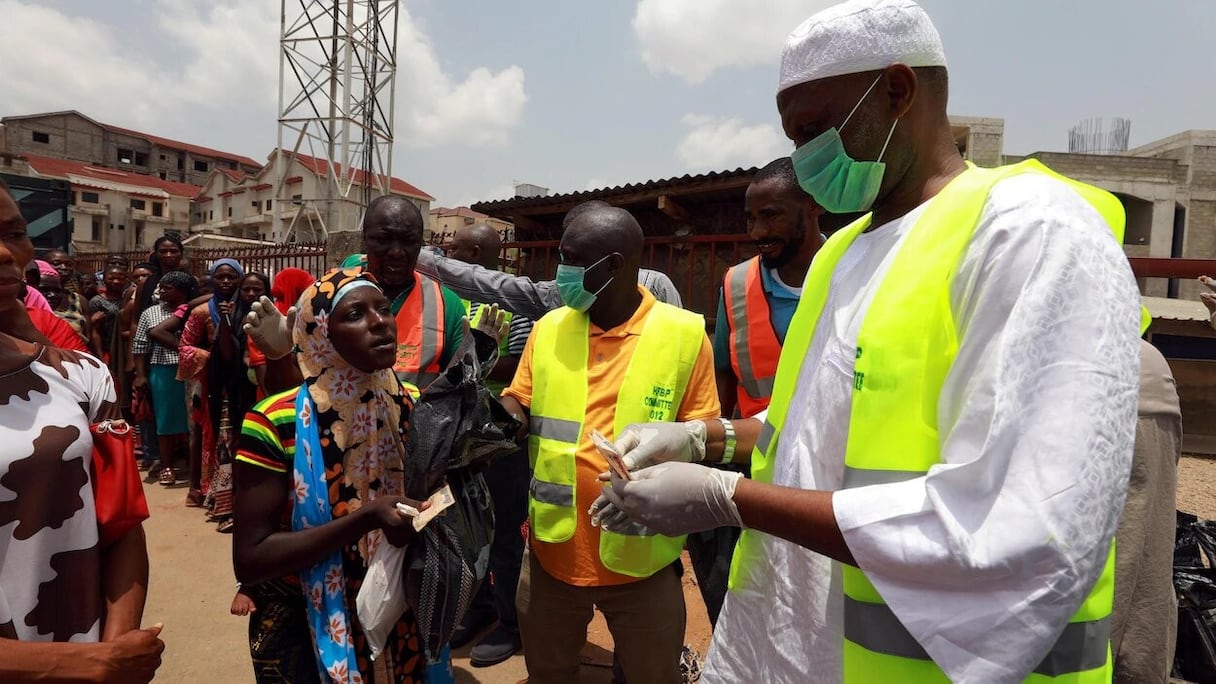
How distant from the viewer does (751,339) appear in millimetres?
2801

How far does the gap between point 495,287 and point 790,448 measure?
2.65 metres

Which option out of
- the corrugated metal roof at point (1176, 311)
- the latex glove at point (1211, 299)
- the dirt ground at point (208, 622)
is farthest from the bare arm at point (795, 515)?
the corrugated metal roof at point (1176, 311)

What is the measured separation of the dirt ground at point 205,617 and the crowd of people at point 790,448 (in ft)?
3.85

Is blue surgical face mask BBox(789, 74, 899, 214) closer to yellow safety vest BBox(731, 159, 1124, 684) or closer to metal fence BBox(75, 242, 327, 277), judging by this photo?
yellow safety vest BBox(731, 159, 1124, 684)

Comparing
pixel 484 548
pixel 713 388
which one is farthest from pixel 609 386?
pixel 484 548

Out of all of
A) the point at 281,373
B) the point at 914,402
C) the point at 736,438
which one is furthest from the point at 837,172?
the point at 281,373

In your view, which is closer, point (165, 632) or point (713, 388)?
point (713, 388)

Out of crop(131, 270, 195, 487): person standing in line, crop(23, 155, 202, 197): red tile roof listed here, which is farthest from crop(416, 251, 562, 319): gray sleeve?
crop(23, 155, 202, 197): red tile roof

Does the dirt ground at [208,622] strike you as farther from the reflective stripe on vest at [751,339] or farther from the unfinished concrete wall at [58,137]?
the unfinished concrete wall at [58,137]

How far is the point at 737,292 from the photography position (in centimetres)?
290

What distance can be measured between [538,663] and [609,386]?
41.9 inches

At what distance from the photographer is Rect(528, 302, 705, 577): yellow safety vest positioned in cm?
226

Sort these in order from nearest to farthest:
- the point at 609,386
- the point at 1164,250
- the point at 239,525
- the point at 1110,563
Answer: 1. the point at 1110,563
2. the point at 239,525
3. the point at 609,386
4. the point at 1164,250

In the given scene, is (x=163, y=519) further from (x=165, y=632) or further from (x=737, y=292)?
(x=737, y=292)
